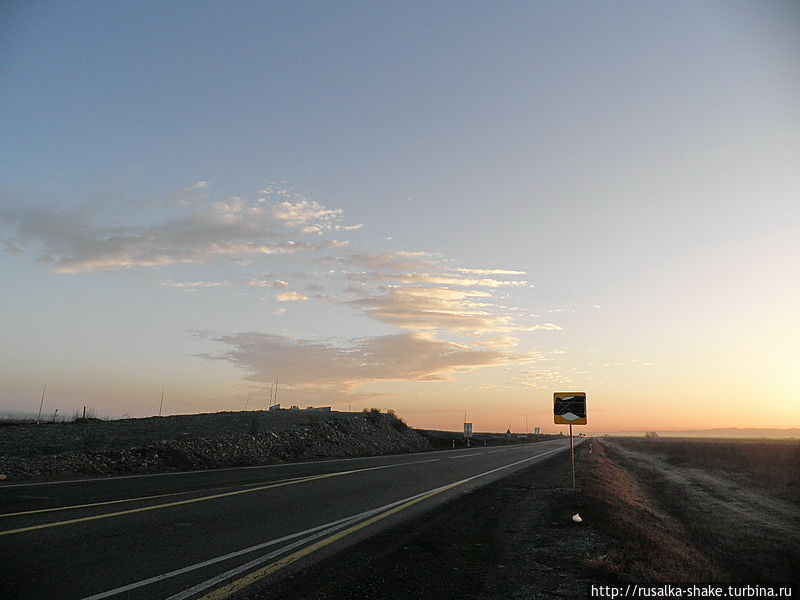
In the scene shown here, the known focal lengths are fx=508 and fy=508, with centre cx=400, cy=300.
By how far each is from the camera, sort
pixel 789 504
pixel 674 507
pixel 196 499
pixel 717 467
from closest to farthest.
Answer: pixel 196 499, pixel 674 507, pixel 789 504, pixel 717 467

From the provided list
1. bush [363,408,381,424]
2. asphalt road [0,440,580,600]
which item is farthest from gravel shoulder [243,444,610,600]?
bush [363,408,381,424]

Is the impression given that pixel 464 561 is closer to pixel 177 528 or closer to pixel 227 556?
pixel 227 556

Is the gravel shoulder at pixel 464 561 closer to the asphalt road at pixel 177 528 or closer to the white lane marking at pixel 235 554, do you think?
the asphalt road at pixel 177 528

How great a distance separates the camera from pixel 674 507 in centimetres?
2123

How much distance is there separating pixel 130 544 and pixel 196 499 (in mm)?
4451

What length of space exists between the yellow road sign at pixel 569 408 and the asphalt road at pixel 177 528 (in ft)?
12.4

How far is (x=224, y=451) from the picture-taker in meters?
25.8

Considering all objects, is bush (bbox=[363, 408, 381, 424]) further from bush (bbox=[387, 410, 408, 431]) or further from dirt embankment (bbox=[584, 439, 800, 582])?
dirt embankment (bbox=[584, 439, 800, 582])

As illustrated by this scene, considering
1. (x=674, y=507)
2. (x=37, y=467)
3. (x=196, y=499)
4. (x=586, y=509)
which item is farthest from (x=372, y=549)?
(x=674, y=507)

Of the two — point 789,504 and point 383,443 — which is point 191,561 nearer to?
point 789,504

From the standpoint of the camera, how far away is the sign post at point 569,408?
1620 centimetres

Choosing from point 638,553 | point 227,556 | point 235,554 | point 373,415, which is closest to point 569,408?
point 638,553

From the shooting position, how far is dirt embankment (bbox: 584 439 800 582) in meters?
8.60

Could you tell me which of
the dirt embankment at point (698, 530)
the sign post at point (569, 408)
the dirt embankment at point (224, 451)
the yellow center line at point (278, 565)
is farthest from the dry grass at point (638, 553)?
the dirt embankment at point (224, 451)
